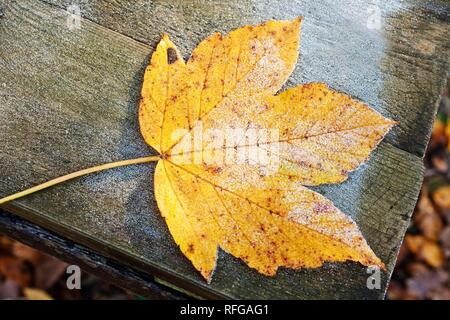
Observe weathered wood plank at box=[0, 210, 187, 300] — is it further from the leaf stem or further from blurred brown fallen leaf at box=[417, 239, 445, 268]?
blurred brown fallen leaf at box=[417, 239, 445, 268]

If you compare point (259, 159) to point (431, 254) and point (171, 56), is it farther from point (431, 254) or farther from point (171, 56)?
point (431, 254)

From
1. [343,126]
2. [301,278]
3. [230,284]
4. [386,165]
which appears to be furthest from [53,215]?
[386,165]

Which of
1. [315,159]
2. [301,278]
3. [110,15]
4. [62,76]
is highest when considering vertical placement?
[110,15]

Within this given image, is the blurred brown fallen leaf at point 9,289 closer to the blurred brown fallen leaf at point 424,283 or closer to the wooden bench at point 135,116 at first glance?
Result: the wooden bench at point 135,116

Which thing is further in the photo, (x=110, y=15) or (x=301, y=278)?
(x=110, y=15)

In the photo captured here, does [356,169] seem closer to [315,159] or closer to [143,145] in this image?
[315,159]

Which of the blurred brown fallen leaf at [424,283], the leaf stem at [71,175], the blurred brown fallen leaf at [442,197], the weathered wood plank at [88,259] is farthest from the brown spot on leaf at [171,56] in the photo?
the blurred brown fallen leaf at [442,197]

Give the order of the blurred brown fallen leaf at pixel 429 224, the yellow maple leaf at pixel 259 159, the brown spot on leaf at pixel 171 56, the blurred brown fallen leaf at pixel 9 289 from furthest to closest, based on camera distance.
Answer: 1. the blurred brown fallen leaf at pixel 429 224
2. the blurred brown fallen leaf at pixel 9 289
3. the brown spot on leaf at pixel 171 56
4. the yellow maple leaf at pixel 259 159
